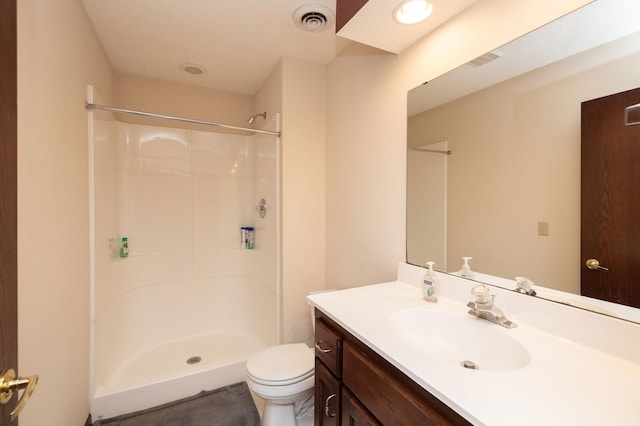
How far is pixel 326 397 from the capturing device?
112cm

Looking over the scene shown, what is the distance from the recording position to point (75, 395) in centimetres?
142

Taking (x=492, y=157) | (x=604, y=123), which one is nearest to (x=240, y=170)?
(x=492, y=157)

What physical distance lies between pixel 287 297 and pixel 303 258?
0.99 feet

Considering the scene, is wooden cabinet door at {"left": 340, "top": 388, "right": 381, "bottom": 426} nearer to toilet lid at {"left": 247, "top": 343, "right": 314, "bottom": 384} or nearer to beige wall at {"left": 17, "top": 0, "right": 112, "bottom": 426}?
toilet lid at {"left": 247, "top": 343, "right": 314, "bottom": 384}

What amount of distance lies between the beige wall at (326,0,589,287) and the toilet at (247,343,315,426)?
59cm

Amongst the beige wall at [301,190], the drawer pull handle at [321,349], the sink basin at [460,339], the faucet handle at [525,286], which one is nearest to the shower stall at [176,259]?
the beige wall at [301,190]

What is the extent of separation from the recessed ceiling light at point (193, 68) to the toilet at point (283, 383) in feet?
7.10

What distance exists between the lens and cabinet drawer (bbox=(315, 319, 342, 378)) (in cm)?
102

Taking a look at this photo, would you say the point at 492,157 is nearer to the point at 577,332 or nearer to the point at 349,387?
the point at 577,332

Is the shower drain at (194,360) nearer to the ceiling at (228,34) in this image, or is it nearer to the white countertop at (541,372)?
the white countertop at (541,372)

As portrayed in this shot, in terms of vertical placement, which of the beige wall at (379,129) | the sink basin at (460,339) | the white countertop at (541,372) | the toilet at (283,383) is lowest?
the toilet at (283,383)

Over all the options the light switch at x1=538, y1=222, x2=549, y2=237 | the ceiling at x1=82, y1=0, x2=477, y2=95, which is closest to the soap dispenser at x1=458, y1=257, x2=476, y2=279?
the light switch at x1=538, y1=222, x2=549, y2=237

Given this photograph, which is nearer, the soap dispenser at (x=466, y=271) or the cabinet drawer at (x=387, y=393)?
the cabinet drawer at (x=387, y=393)

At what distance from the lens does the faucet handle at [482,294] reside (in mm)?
1014
